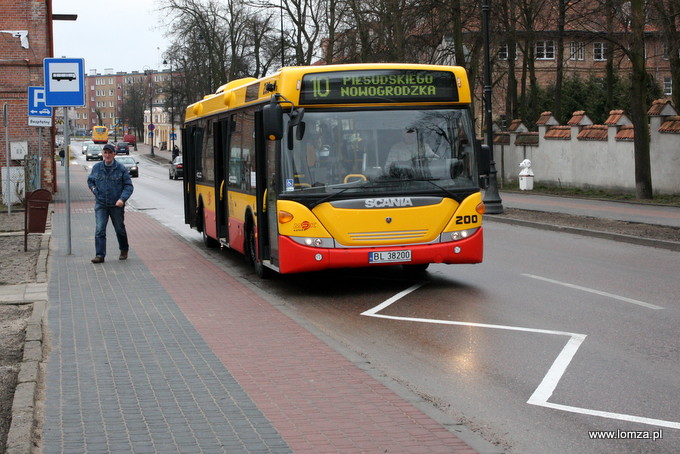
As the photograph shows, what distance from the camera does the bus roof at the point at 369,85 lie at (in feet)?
38.8

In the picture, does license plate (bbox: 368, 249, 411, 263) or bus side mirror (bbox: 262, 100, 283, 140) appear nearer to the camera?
bus side mirror (bbox: 262, 100, 283, 140)

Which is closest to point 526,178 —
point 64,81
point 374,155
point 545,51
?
point 64,81

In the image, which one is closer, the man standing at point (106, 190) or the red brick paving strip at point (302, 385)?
the red brick paving strip at point (302, 385)

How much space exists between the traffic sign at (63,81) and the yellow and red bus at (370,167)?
5.28m

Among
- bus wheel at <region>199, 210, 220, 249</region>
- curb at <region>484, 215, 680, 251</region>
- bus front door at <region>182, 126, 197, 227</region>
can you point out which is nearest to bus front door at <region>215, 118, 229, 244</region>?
bus wheel at <region>199, 210, 220, 249</region>

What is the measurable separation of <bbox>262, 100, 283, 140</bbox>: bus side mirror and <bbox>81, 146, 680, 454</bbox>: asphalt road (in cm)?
197

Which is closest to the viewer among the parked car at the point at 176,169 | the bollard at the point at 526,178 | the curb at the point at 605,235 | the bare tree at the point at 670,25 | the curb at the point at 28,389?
the curb at the point at 28,389

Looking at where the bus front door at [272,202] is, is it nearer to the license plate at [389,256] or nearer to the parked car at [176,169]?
the license plate at [389,256]

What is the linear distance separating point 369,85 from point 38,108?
14961 mm

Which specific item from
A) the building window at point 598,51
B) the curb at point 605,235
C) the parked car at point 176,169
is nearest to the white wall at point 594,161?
the curb at point 605,235

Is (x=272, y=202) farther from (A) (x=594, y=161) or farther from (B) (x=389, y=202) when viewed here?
(A) (x=594, y=161)

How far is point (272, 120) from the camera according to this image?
1130cm

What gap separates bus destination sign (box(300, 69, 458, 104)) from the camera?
11828 mm

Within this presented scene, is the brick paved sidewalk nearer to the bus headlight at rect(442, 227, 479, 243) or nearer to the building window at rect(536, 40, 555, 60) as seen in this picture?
the bus headlight at rect(442, 227, 479, 243)
